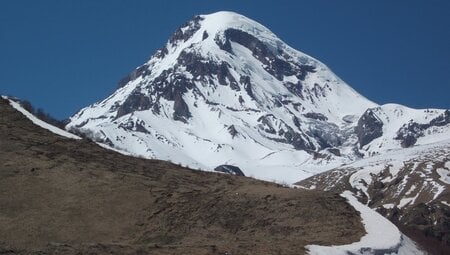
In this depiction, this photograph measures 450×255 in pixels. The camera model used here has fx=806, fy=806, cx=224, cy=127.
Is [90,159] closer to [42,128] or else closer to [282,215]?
[42,128]

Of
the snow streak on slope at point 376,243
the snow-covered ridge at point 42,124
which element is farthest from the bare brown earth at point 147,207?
the snow-covered ridge at point 42,124

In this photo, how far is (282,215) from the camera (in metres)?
42.4

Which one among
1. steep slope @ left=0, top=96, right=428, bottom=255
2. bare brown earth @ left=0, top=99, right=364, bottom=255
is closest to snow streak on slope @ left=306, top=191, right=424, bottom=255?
steep slope @ left=0, top=96, right=428, bottom=255

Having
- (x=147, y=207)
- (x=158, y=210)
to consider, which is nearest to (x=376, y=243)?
(x=158, y=210)

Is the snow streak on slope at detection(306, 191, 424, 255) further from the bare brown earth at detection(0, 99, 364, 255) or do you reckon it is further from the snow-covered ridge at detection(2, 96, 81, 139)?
the snow-covered ridge at detection(2, 96, 81, 139)

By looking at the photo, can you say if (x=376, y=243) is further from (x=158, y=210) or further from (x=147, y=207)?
(x=147, y=207)

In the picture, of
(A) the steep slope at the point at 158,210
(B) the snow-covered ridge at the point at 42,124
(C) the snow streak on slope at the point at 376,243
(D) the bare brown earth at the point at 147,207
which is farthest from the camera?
(B) the snow-covered ridge at the point at 42,124

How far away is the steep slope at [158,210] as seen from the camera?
3766 centimetres

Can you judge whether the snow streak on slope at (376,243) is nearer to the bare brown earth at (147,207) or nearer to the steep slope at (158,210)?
the steep slope at (158,210)

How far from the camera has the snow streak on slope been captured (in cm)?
3412

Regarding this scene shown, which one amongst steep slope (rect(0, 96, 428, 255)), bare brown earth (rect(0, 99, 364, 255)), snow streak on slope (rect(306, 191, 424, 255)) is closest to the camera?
snow streak on slope (rect(306, 191, 424, 255))

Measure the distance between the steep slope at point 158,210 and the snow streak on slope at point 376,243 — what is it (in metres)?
0.06

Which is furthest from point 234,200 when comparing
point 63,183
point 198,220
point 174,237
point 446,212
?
point 446,212

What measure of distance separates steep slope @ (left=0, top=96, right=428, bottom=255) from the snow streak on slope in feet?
0.21
